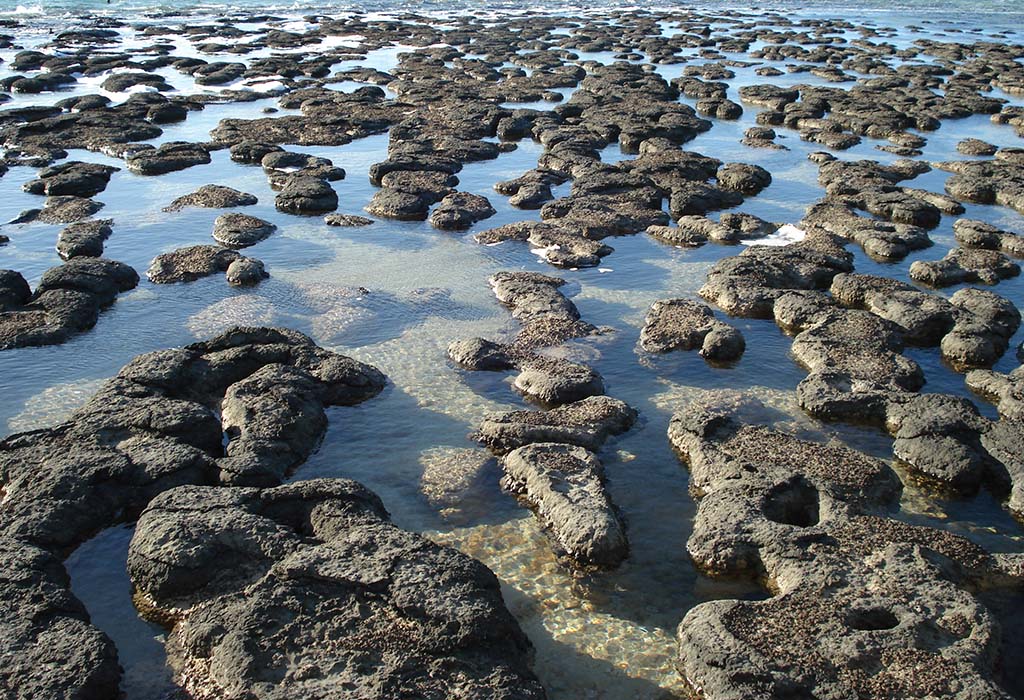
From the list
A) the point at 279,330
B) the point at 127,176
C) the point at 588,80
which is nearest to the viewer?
the point at 279,330

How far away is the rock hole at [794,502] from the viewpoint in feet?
35.1

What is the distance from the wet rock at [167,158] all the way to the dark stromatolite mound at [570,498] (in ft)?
62.5

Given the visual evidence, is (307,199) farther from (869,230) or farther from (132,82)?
(132,82)

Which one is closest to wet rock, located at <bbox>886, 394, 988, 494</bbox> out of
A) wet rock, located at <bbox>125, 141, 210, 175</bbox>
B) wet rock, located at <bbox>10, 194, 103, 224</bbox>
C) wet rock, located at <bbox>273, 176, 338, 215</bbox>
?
wet rock, located at <bbox>273, 176, 338, 215</bbox>

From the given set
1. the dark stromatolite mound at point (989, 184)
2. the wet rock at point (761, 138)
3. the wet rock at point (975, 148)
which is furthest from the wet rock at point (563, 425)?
the wet rock at point (975, 148)

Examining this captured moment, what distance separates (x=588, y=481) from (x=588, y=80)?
33211 millimetres

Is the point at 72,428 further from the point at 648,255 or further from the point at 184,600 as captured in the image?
the point at 648,255

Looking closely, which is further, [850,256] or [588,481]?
[850,256]

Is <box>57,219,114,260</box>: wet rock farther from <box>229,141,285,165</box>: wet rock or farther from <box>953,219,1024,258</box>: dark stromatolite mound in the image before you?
<box>953,219,1024,258</box>: dark stromatolite mound

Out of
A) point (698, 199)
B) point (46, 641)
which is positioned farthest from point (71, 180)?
point (46, 641)

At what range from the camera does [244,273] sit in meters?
18.1

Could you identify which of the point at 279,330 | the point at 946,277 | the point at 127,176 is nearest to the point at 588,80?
the point at 127,176

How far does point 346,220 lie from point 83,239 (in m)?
6.02

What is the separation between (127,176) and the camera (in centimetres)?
2575
